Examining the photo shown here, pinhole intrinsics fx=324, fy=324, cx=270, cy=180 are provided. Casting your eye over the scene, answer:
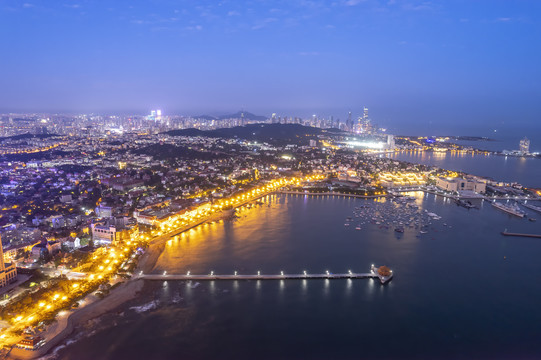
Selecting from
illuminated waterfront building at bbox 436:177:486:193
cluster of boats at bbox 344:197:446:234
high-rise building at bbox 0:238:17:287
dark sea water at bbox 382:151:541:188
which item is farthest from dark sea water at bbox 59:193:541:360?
dark sea water at bbox 382:151:541:188

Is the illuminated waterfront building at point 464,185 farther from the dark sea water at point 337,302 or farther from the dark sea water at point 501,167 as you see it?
the dark sea water at point 337,302

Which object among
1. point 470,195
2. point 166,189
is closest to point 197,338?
point 166,189

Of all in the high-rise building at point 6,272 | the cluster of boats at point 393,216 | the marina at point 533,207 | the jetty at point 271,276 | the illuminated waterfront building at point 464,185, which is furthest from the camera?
the illuminated waterfront building at point 464,185

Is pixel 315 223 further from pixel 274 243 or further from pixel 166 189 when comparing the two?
pixel 166 189

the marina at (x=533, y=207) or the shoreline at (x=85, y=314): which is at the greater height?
the marina at (x=533, y=207)

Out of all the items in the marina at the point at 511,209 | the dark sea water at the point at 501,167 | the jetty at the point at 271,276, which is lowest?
the jetty at the point at 271,276

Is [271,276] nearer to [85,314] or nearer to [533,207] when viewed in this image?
[85,314]

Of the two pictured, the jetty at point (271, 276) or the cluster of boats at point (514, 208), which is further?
the cluster of boats at point (514, 208)

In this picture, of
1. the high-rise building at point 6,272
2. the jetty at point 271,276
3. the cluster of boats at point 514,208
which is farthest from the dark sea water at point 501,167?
the high-rise building at point 6,272

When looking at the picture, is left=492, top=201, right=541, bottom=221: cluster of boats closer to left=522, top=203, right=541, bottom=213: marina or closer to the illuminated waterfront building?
left=522, top=203, right=541, bottom=213: marina
